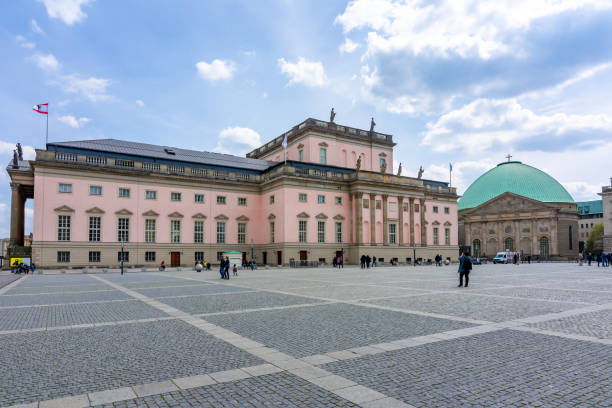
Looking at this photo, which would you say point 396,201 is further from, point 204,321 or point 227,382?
point 227,382

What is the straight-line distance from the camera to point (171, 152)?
5919 cm

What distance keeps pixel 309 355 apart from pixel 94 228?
47.9m

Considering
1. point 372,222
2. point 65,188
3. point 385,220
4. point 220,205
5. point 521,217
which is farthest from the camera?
point 521,217

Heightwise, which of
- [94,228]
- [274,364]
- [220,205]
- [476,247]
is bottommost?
[476,247]

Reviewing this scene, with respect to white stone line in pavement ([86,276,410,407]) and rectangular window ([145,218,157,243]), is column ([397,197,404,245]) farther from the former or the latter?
white stone line in pavement ([86,276,410,407])

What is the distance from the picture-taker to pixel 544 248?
93562 millimetres

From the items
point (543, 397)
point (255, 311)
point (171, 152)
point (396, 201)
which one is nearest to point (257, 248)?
point (171, 152)

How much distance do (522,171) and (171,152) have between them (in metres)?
95.6

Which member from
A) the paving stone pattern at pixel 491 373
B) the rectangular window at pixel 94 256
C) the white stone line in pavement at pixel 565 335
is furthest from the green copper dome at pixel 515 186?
the paving stone pattern at pixel 491 373

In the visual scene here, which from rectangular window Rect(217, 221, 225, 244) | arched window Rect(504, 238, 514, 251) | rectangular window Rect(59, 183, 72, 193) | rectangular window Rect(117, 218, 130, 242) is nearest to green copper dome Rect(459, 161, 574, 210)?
arched window Rect(504, 238, 514, 251)

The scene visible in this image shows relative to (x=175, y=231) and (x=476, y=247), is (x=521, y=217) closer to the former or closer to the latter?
(x=476, y=247)

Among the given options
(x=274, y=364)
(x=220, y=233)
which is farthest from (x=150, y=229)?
(x=274, y=364)

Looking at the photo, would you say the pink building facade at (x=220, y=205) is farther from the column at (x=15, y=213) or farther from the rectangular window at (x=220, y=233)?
the column at (x=15, y=213)

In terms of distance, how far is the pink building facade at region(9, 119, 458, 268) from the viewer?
4747 cm
